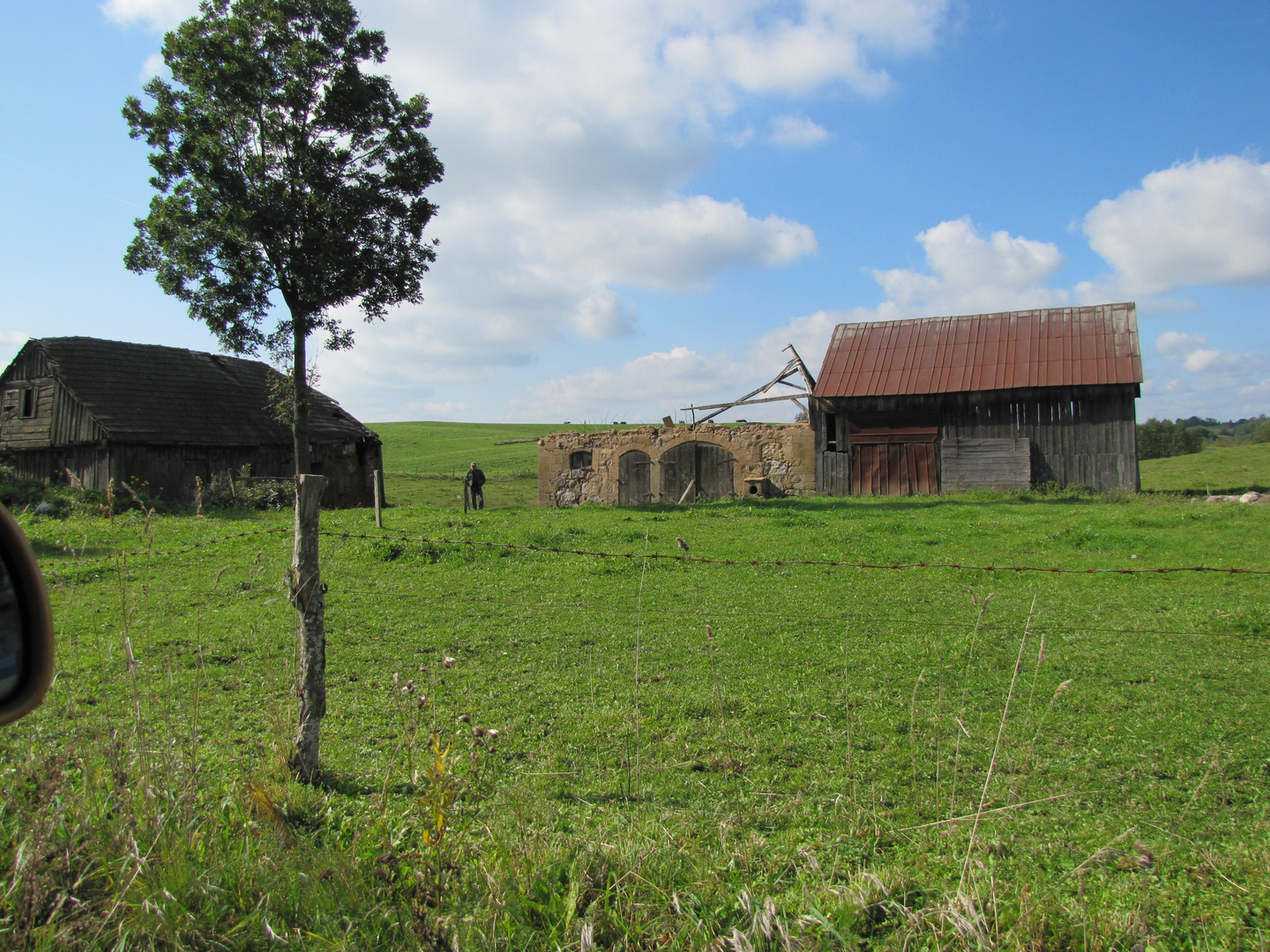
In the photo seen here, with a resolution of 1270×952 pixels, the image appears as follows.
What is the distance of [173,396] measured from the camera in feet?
87.3

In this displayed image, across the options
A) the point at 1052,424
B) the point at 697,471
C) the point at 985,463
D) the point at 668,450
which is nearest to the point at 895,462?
the point at 985,463

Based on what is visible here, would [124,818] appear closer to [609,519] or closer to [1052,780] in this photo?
[1052,780]

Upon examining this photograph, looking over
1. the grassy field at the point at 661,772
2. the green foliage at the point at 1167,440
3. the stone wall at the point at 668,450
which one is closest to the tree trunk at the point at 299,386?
the stone wall at the point at 668,450

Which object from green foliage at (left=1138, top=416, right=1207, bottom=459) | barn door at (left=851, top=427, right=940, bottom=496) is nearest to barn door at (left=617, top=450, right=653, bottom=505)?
barn door at (left=851, top=427, right=940, bottom=496)

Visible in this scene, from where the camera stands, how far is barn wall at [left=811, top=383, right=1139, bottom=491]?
2295 cm

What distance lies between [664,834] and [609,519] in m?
14.6

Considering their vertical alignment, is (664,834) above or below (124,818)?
below

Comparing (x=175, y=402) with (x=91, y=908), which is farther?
(x=175, y=402)

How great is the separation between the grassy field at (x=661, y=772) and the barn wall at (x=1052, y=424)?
13.9 metres

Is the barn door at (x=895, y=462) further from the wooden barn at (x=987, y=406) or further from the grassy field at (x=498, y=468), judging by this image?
the grassy field at (x=498, y=468)

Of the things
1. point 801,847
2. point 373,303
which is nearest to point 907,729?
point 801,847

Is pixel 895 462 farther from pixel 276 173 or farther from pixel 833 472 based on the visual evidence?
pixel 276 173

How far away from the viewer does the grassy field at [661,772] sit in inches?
111

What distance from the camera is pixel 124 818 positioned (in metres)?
3.15
